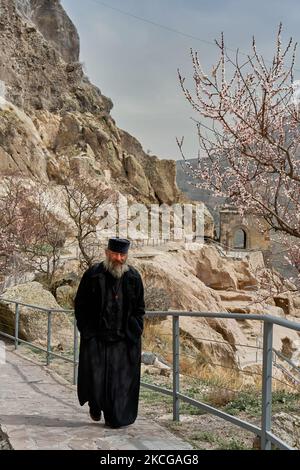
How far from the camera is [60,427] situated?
5.26m

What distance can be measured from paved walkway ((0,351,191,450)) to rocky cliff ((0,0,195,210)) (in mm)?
36349

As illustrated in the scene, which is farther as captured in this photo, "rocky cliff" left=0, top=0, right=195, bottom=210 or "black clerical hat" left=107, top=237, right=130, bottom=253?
"rocky cliff" left=0, top=0, right=195, bottom=210

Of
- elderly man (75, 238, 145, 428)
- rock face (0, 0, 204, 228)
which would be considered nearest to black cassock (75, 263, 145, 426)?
elderly man (75, 238, 145, 428)

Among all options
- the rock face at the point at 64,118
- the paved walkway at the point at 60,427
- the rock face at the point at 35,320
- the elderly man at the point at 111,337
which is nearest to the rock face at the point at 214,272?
the rock face at the point at 35,320

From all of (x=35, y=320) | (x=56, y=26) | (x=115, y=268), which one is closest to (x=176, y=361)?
(x=115, y=268)

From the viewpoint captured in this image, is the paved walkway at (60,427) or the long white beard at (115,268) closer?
the paved walkway at (60,427)

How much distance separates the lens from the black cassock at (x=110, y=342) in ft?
17.0

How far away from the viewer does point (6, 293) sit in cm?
1334

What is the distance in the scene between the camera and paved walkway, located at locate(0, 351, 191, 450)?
15.2 feet

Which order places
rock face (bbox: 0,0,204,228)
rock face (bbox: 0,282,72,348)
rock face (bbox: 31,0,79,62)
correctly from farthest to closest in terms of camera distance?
rock face (bbox: 31,0,79,62)
rock face (bbox: 0,0,204,228)
rock face (bbox: 0,282,72,348)

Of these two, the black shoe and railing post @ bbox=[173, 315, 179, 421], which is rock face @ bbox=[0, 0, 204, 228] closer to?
railing post @ bbox=[173, 315, 179, 421]

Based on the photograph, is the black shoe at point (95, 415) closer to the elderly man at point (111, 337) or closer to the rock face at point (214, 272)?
the elderly man at point (111, 337)

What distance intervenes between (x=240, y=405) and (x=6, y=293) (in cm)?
820

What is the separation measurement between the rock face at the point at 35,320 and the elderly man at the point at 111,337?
6.68 meters
